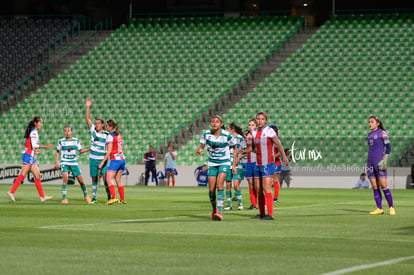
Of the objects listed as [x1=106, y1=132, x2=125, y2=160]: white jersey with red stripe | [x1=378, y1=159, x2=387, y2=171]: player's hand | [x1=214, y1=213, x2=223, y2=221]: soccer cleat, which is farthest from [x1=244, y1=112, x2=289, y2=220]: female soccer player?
[x1=106, y1=132, x2=125, y2=160]: white jersey with red stripe

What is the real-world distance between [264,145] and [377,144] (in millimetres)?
3322

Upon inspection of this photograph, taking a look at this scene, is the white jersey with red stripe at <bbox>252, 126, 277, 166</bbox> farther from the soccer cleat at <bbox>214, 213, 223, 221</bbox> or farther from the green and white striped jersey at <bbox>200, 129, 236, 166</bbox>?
the soccer cleat at <bbox>214, 213, 223, 221</bbox>

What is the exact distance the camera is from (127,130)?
147ft

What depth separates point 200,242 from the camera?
39.2 ft

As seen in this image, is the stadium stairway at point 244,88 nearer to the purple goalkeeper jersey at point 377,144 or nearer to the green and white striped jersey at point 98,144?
the green and white striped jersey at point 98,144

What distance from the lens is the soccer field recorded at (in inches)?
363

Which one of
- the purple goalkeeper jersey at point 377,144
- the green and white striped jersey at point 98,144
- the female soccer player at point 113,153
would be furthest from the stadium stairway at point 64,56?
the purple goalkeeper jersey at point 377,144

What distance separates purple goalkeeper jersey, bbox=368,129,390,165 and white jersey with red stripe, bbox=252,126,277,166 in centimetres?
304

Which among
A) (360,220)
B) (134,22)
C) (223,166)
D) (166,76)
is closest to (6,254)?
(223,166)

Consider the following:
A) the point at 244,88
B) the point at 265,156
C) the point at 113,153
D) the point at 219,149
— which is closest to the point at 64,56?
the point at 244,88

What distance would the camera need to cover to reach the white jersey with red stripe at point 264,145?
1675cm

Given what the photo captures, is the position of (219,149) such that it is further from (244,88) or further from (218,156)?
(244,88)

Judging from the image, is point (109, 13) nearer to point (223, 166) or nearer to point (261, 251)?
point (223, 166)

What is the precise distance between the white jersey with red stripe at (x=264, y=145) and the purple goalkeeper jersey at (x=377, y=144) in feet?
9.96
